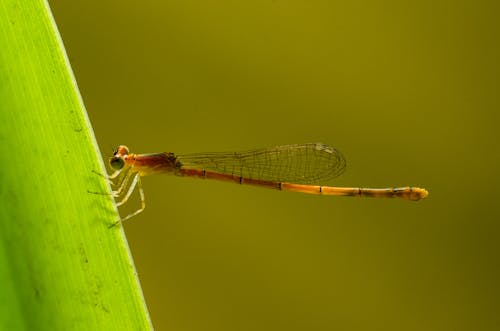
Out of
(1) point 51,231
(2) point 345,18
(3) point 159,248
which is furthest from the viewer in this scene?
(3) point 159,248

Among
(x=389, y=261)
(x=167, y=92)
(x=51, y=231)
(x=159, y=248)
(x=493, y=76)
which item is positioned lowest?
(x=389, y=261)

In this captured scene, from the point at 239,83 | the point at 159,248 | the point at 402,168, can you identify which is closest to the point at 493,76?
the point at 402,168

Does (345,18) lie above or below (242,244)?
above

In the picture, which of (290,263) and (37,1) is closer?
(37,1)

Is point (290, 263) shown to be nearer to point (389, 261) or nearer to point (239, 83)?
point (389, 261)

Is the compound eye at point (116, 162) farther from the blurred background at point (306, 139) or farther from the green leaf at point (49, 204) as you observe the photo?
the blurred background at point (306, 139)

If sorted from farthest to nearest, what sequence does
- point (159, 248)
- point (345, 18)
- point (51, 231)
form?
point (159, 248), point (345, 18), point (51, 231)

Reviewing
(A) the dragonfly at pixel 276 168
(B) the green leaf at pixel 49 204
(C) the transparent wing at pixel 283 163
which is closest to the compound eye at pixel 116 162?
(A) the dragonfly at pixel 276 168

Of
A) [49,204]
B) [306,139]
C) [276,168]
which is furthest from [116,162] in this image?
[306,139]
